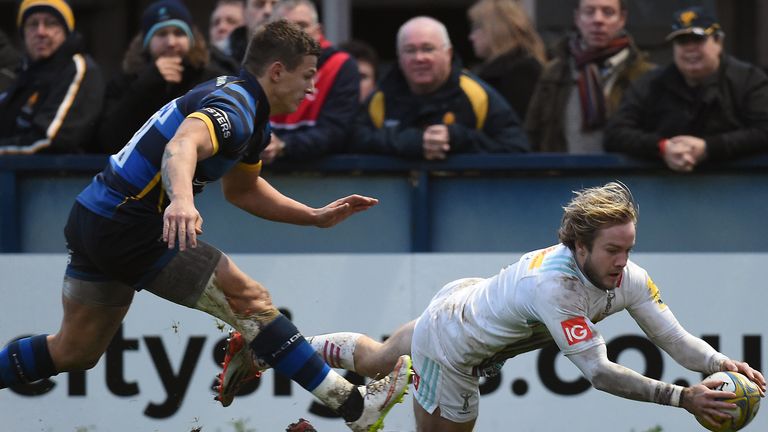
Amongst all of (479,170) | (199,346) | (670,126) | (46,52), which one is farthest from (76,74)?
(670,126)

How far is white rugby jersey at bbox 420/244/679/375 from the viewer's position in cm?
516

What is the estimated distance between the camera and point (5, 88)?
8.40 meters

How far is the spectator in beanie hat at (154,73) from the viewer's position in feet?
24.9

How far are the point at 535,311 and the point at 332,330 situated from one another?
2.14 metres

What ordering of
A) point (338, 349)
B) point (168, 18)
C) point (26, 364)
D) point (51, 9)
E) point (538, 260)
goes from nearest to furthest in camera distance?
1. point (538, 260)
2. point (26, 364)
3. point (338, 349)
4. point (168, 18)
5. point (51, 9)

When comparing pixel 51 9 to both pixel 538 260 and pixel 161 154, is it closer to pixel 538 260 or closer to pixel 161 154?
pixel 161 154

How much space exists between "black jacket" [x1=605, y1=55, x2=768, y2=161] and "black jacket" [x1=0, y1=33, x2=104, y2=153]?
9.77 ft

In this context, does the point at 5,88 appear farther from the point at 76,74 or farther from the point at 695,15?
the point at 695,15

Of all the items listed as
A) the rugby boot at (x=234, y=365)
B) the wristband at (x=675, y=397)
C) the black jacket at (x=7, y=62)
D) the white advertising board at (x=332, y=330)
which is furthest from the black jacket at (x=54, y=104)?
the wristband at (x=675, y=397)

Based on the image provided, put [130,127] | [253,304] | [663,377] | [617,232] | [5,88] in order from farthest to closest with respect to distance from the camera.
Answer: [5,88]
[130,127]
[663,377]
[253,304]
[617,232]

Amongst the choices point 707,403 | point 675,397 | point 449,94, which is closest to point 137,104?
point 449,94

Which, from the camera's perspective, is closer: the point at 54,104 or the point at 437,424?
the point at 437,424

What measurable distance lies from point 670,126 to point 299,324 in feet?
7.57

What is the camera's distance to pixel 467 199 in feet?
24.6
